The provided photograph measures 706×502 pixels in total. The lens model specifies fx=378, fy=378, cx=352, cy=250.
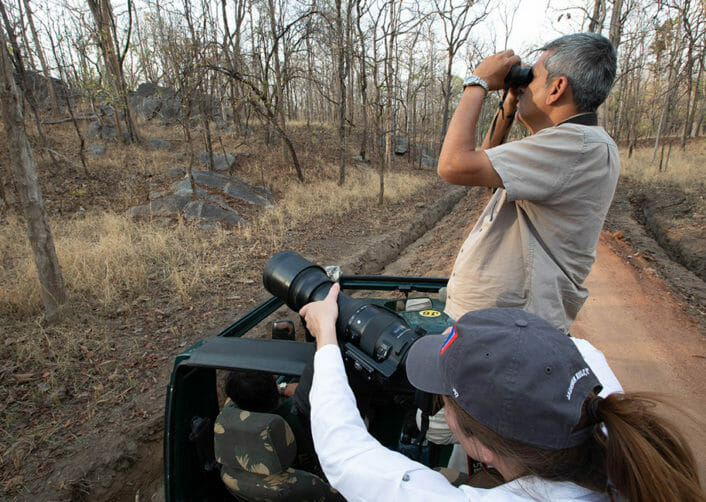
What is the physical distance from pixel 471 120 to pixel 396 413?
1556 millimetres

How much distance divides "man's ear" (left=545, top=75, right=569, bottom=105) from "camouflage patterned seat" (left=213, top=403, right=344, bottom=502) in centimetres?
167

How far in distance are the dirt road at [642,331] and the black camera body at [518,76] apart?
2.30m

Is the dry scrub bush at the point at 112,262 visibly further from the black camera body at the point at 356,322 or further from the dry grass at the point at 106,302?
the black camera body at the point at 356,322

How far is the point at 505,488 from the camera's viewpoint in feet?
2.70

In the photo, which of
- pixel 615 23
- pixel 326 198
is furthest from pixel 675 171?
pixel 326 198

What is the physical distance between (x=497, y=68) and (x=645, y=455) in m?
1.41

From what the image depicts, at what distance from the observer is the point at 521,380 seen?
82cm

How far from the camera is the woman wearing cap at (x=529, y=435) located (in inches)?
28.8

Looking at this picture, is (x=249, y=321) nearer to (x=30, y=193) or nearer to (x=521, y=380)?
(x=521, y=380)

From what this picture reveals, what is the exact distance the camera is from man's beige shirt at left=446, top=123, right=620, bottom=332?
130cm

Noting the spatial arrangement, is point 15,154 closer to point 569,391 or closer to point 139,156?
point 569,391

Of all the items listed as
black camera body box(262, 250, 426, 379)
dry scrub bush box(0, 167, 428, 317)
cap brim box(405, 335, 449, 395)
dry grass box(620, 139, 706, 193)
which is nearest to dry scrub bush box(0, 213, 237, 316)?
dry scrub bush box(0, 167, 428, 317)

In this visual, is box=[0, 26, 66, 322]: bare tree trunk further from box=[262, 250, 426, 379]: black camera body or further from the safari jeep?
box=[262, 250, 426, 379]: black camera body

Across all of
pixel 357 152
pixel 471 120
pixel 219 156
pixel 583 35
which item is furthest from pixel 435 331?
pixel 357 152
